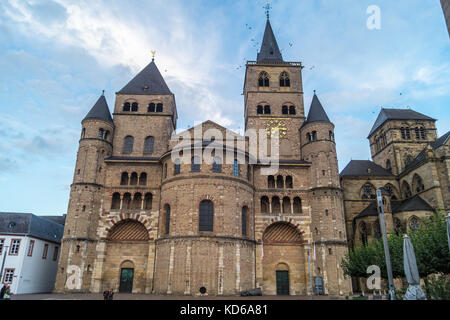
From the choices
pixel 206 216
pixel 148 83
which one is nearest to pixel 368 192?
pixel 206 216

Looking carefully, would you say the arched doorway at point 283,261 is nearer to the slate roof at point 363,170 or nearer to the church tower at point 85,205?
the slate roof at point 363,170

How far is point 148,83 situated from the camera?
43219 millimetres

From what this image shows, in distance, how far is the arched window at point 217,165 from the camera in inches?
1257

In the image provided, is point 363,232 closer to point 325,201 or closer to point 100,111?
point 325,201

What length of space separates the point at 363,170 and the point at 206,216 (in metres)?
27.8

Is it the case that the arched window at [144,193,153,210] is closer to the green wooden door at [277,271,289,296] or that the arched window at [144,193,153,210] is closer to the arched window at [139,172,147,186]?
the arched window at [139,172,147,186]

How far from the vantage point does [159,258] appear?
3098 cm

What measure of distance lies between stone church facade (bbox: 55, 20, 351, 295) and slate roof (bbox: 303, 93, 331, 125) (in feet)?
0.62

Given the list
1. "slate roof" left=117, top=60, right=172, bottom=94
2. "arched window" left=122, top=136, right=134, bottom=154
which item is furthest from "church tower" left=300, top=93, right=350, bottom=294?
"arched window" left=122, top=136, right=134, bottom=154

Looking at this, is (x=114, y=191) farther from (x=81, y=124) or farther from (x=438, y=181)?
(x=438, y=181)

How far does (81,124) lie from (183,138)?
12.2 metres

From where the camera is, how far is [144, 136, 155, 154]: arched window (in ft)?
128

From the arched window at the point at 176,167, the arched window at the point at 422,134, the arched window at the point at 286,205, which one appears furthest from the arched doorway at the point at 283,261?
the arched window at the point at 422,134
